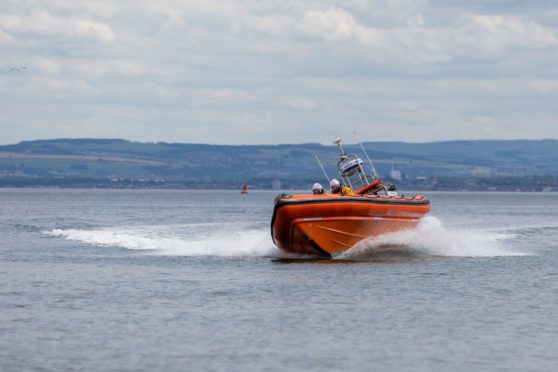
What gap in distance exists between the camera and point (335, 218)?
1560 inches

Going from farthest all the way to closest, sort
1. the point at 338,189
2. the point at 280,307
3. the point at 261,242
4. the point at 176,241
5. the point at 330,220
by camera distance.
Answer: the point at 176,241
the point at 261,242
the point at 338,189
the point at 330,220
the point at 280,307

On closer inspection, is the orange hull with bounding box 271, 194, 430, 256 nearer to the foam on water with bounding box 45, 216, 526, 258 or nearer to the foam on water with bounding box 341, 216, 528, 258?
the foam on water with bounding box 341, 216, 528, 258

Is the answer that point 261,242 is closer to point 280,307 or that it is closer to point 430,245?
point 430,245

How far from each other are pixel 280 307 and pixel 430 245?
56.0 ft

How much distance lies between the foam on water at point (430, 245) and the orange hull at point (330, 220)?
1.37ft

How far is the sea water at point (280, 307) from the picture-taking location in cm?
2298

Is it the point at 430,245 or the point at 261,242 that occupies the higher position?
the point at 430,245

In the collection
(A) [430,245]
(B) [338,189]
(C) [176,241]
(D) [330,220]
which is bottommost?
(C) [176,241]

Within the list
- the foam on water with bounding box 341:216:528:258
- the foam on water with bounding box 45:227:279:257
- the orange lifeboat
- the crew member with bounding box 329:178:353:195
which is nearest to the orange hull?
the orange lifeboat

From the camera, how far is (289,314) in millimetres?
28312

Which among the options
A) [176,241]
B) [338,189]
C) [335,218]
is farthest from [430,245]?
[176,241]

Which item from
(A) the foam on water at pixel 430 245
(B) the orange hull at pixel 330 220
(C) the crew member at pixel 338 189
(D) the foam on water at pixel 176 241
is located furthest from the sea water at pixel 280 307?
(C) the crew member at pixel 338 189

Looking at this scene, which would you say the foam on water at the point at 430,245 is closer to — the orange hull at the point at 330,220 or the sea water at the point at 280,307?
the sea water at the point at 280,307

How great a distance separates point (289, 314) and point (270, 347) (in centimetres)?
429
